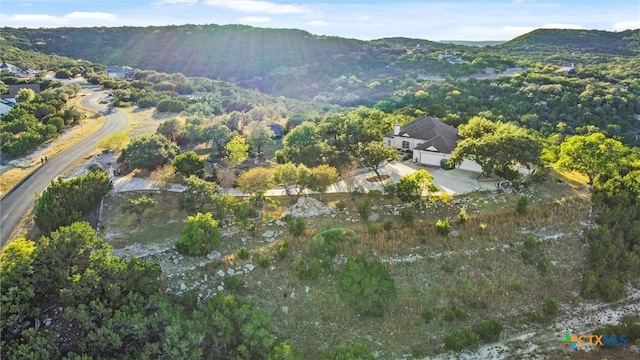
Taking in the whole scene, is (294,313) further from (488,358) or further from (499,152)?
(499,152)

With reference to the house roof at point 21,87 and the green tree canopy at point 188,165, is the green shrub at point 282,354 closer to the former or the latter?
the green tree canopy at point 188,165

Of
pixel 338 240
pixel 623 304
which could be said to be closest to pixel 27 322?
pixel 338 240

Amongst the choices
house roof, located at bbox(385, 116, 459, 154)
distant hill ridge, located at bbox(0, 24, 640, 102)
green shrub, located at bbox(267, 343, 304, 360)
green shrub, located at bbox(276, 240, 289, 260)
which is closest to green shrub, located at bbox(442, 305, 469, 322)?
green shrub, located at bbox(267, 343, 304, 360)

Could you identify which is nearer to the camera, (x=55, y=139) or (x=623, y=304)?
(x=623, y=304)

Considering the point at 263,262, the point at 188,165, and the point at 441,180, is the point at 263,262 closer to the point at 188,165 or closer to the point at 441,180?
the point at 188,165

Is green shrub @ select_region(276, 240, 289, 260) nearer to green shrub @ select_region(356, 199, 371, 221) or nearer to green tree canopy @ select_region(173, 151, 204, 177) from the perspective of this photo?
green shrub @ select_region(356, 199, 371, 221)

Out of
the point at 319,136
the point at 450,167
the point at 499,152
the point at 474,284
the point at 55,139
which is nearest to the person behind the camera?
the point at 474,284
